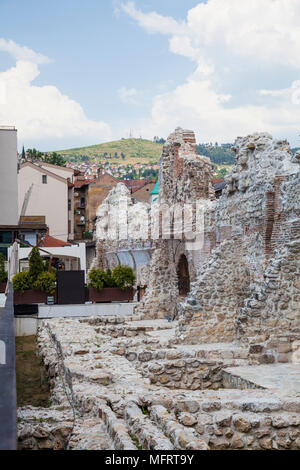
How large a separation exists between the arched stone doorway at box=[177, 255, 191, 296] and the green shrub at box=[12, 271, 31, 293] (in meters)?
7.35

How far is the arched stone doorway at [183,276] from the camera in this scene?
61.6 feet

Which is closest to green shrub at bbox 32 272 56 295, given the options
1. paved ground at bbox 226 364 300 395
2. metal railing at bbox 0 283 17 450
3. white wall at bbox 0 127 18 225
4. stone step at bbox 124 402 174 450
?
white wall at bbox 0 127 18 225

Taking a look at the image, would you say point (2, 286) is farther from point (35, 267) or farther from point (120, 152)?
point (120, 152)

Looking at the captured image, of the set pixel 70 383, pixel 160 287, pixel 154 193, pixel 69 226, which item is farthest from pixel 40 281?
pixel 69 226

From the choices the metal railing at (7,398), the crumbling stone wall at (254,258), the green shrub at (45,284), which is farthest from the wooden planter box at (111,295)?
the metal railing at (7,398)

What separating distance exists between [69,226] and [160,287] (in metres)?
35.9

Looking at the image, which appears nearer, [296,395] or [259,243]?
[296,395]

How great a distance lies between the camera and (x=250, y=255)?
13.2 metres

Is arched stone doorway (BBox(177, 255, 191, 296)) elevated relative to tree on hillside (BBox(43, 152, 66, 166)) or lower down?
lower down

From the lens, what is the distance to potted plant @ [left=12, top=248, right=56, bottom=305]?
889 inches

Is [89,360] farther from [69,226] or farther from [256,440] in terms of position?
[69,226]

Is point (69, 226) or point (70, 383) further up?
point (69, 226)

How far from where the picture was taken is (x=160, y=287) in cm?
1964

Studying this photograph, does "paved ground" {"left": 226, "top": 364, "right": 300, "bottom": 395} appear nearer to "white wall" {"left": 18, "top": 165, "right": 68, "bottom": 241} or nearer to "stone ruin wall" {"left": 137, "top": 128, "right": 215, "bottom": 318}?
"stone ruin wall" {"left": 137, "top": 128, "right": 215, "bottom": 318}
